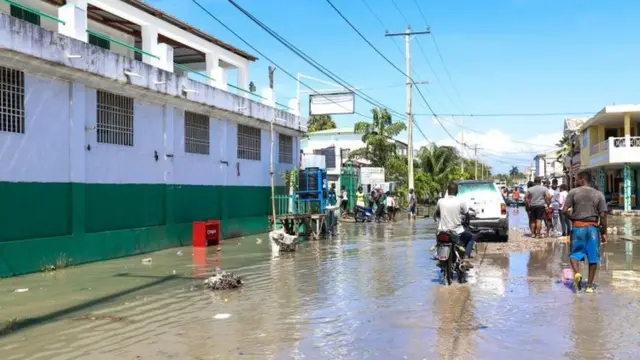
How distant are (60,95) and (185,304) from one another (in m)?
6.67

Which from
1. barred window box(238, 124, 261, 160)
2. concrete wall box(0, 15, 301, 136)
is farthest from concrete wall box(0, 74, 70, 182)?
barred window box(238, 124, 261, 160)

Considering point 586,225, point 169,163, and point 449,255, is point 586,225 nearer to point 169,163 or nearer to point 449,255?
point 449,255

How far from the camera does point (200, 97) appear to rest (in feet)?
57.5

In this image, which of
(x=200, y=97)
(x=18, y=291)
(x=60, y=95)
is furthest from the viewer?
(x=200, y=97)

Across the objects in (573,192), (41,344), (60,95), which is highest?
(60,95)

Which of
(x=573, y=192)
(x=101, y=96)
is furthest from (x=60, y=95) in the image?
(x=573, y=192)

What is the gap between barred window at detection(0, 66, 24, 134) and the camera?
11148 mm

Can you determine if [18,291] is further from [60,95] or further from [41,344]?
[60,95]

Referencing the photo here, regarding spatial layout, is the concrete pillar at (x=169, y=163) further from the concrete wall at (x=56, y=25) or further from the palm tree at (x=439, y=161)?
the palm tree at (x=439, y=161)

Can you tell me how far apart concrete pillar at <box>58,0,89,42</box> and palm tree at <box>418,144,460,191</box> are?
36.5m

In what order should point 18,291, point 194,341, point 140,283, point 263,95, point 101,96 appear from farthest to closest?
point 263,95
point 101,96
point 140,283
point 18,291
point 194,341

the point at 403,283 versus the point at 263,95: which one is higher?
the point at 263,95

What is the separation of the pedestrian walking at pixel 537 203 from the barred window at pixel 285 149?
10.7 m

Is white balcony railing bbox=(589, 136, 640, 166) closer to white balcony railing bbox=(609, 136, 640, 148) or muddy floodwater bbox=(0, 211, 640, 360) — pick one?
white balcony railing bbox=(609, 136, 640, 148)
